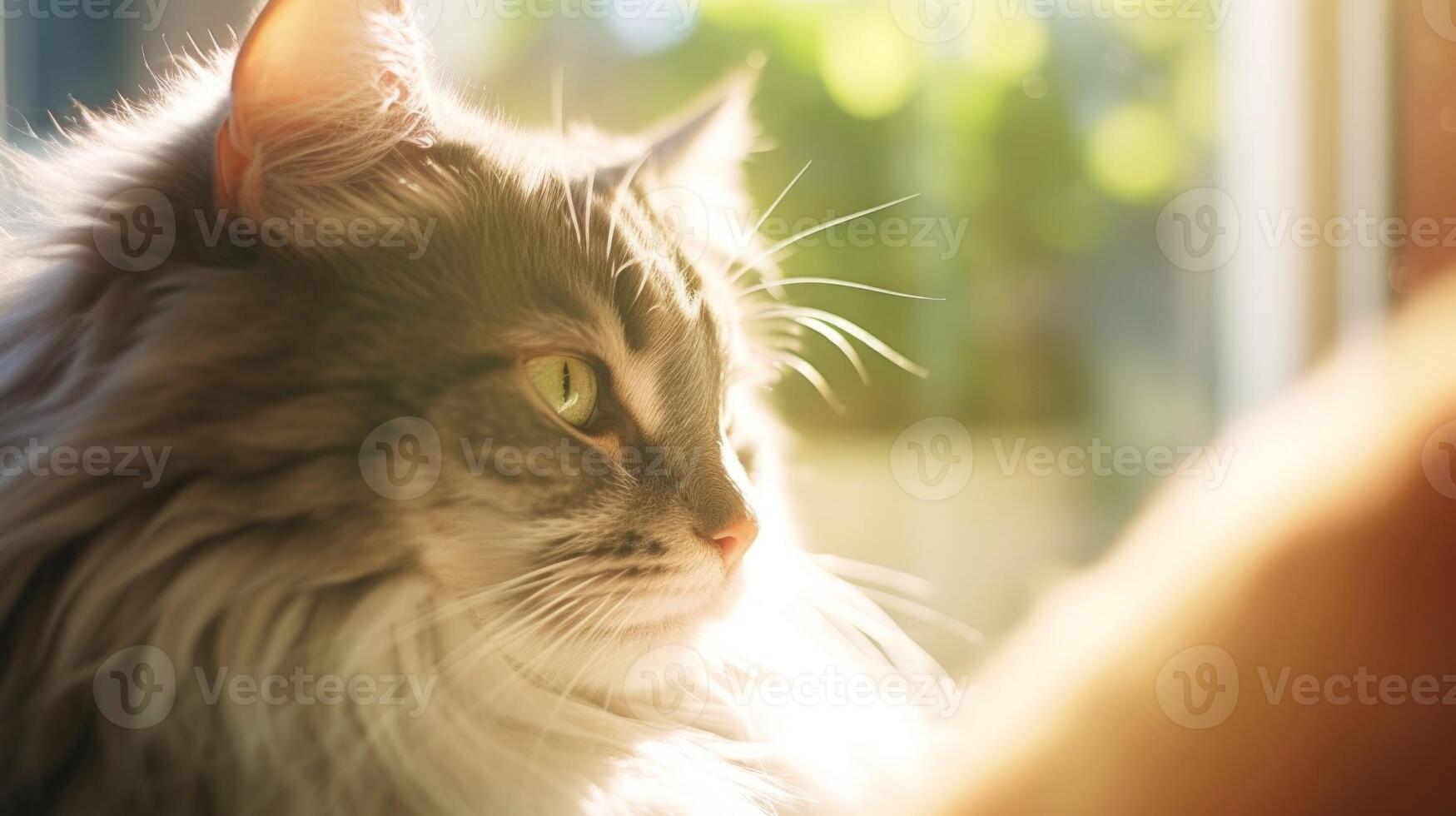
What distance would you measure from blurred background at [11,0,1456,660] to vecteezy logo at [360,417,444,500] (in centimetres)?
53

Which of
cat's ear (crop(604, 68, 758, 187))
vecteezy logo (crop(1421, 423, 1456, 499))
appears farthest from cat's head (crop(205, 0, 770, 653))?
vecteezy logo (crop(1421, 423, 1456, 499))

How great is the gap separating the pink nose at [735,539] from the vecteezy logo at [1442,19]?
3.11 feet

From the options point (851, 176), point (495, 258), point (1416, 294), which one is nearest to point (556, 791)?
point (495, 258)

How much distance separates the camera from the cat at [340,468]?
2.19ft

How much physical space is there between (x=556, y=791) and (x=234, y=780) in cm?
22

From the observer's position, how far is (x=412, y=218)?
76 cm

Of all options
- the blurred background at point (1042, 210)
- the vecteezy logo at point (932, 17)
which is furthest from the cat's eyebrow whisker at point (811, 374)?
the vecteezy logo at point (932, 17)

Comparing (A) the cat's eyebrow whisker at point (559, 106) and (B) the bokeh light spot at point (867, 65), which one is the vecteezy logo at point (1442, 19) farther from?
(A) the cat's eyebrow whisker at point (559, 106)

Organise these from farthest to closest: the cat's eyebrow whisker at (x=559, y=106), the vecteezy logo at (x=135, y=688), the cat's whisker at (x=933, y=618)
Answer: the cat's whisker at (x=933, y=618) < the cat's eyebrow whisker at (x=559, y=106) < the vecteezy logo at (x=135, y=688)

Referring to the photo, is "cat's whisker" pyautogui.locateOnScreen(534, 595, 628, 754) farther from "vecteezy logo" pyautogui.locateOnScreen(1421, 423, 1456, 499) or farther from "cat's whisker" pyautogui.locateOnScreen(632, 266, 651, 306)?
"vecteezy logo" pyautogui.locateOnScreen(1421, 423, 1456, 499)

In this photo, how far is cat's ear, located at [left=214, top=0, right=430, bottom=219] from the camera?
0.66m

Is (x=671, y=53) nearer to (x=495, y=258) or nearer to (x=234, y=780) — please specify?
(x=495, y=258)

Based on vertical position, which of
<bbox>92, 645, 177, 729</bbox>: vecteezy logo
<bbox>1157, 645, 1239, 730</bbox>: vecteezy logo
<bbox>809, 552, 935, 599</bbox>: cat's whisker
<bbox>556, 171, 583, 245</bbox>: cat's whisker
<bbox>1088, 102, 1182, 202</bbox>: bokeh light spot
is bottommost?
<bbox>92, 645, 177, 729</bbox>: vecteezy logo

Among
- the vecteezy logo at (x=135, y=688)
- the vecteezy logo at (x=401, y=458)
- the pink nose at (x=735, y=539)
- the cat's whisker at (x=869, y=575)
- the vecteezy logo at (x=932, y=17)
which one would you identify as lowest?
the vecteezy logo at (x=135, y=688)
